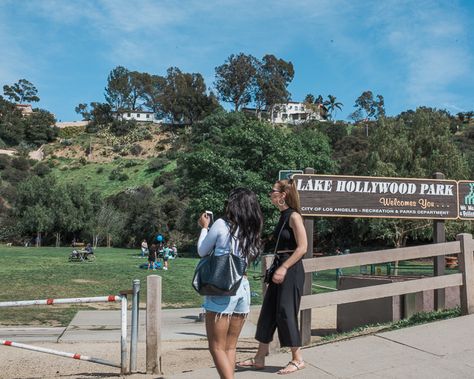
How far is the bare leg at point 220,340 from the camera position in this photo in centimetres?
385

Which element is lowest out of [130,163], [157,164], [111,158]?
[157,164]

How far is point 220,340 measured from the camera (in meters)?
3.87

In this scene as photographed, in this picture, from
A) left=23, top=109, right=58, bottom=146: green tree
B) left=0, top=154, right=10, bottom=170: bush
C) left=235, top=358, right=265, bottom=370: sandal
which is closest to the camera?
left=235, top=358, right=265, bottom=370: sandal

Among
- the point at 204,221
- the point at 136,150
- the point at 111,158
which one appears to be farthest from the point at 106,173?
the point at 204,221

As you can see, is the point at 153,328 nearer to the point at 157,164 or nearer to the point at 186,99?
the point at 157,164

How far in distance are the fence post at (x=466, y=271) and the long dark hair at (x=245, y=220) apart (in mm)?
3753

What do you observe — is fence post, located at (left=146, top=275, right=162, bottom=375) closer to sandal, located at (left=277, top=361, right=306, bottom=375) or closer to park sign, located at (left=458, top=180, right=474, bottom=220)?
sandal, located at (left=277, top=361, right=306, bottom=375)

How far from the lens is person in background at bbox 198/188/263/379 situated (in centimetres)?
385

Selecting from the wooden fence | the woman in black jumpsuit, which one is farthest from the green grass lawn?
the woman in black jumpsuit

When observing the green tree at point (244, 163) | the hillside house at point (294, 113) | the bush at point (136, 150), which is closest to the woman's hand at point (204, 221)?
the green tree at point (244, 163)

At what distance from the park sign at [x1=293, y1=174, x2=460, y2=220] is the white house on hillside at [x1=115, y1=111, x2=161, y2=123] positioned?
11244 centimetres

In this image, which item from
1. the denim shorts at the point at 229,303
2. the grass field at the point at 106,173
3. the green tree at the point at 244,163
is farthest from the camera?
the grass field at the point at 106,173

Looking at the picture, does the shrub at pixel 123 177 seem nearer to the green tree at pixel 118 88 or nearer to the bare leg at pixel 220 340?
the green tree at pixel 118 88

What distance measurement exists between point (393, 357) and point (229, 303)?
2210 mm
